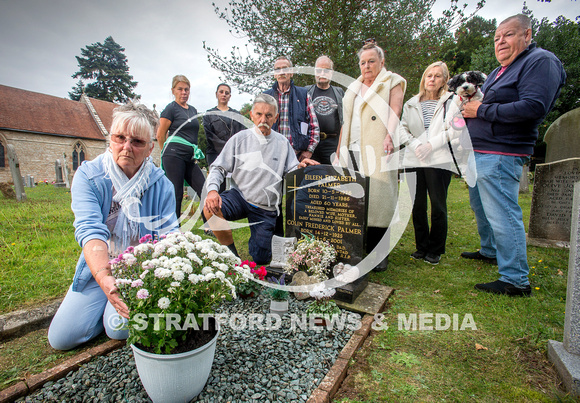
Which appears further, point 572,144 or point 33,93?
point 33,93

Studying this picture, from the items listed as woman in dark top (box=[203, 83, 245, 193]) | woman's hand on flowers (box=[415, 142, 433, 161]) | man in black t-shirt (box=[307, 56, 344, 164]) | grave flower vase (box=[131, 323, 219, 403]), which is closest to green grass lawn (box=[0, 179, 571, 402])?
grave flower vase (box=[131, 323, 219, 403])

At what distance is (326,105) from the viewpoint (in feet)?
14.4

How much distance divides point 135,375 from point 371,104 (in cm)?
347

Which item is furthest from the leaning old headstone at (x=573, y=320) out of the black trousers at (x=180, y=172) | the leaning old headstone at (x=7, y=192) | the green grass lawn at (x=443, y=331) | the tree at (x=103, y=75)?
the tree at (x=103, y=75)

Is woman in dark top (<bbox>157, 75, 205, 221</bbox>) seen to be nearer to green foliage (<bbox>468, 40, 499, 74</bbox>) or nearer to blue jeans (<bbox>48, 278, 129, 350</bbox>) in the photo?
blue jeans (<bbox>48, 278, 129, 350</bbox>)

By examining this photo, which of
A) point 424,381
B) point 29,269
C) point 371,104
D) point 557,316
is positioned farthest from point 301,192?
point 29,269

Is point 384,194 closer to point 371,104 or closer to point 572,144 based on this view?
point 371,104

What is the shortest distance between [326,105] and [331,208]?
70.6 inches

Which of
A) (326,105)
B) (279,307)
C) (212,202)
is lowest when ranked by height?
(279,307)

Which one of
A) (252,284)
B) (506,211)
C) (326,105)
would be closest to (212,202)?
(252,284)

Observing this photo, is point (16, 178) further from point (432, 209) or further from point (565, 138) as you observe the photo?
point (565, 138)

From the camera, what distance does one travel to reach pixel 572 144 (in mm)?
5000

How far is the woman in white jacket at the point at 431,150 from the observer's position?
3576mm

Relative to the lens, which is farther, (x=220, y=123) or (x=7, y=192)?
(x=7, y=192)
